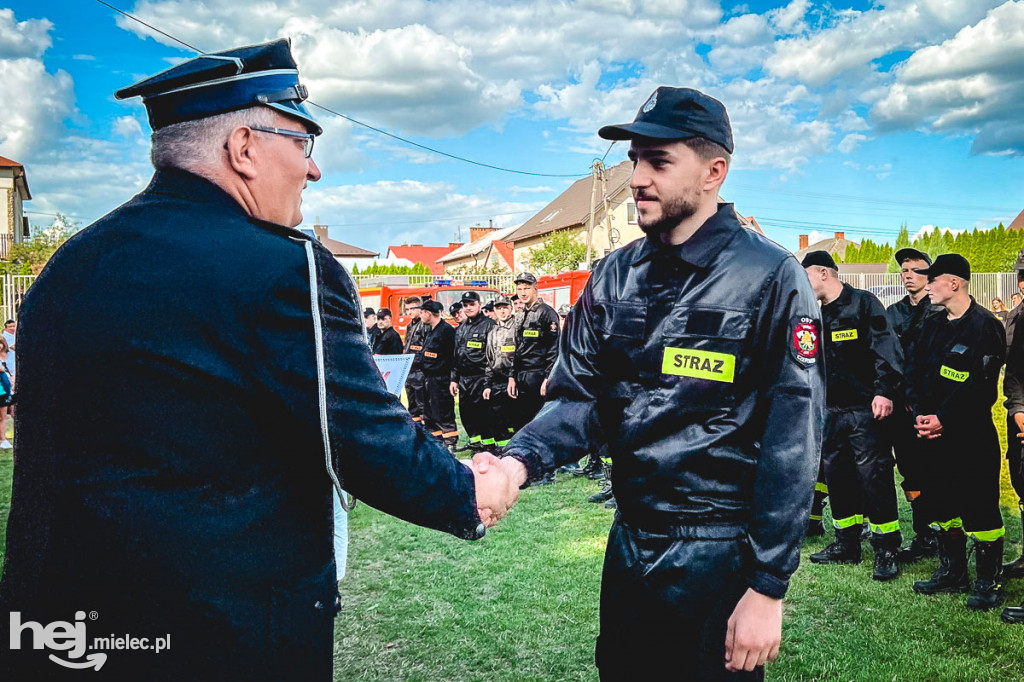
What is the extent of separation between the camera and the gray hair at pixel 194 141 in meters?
1.72

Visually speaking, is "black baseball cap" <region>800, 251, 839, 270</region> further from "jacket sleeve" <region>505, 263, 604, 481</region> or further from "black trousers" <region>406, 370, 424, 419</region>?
"black trousers" <region>406, 370, 424, 419</region>

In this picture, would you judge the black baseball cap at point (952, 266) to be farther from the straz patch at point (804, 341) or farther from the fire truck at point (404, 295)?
the fire truck at point (404, 295)

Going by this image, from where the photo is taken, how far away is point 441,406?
1241cm

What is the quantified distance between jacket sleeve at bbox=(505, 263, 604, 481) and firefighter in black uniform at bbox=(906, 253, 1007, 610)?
3.95 m

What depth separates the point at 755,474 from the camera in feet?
7.13

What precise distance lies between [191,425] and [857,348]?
5.72m

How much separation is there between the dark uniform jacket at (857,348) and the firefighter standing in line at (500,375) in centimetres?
558

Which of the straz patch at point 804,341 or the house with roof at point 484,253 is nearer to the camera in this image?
the straz patch at point 804,341

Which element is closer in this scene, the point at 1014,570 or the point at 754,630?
the point at 754,630

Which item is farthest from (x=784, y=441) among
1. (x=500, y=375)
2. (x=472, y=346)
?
(x=472, y=346)

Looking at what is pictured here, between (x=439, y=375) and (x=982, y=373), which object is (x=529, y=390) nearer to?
(x=439, y=375)

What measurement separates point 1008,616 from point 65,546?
17.3 feet

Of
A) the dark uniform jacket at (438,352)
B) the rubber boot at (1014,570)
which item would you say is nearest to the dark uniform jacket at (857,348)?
the rubber boot at (1014,570)

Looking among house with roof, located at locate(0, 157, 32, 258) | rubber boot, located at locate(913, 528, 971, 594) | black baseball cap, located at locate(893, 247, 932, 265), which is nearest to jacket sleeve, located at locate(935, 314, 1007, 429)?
rubber boot, located at locate(913, 528, 971, 594)
